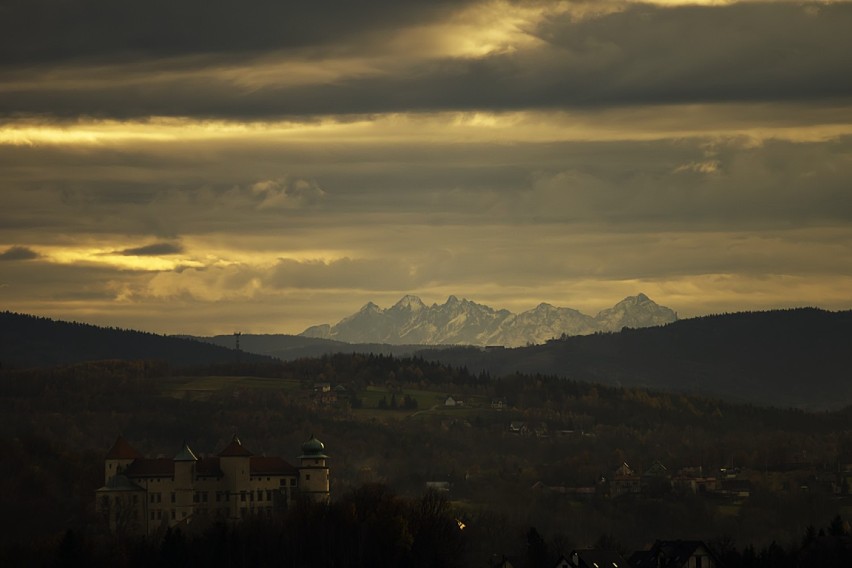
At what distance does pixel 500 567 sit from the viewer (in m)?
199

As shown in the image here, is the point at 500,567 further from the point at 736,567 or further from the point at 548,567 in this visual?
the point at 736,567

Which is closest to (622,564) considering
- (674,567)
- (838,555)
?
(674,567)

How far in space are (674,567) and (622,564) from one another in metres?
4.71

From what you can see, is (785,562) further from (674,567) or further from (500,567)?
(500,567)

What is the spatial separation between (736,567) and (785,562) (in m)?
4.29

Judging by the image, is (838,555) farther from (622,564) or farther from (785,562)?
(622,564)

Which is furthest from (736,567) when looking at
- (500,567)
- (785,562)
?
(500,567)

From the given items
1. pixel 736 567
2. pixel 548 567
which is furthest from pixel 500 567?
pixel 736 567

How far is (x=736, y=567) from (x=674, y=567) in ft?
19.2

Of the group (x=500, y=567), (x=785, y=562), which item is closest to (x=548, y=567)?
(x=500, y=567)

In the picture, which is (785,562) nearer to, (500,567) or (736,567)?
(736,567)

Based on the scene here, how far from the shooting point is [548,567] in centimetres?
19988

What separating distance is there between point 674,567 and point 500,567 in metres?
14.8

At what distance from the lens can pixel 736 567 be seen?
198625mm
